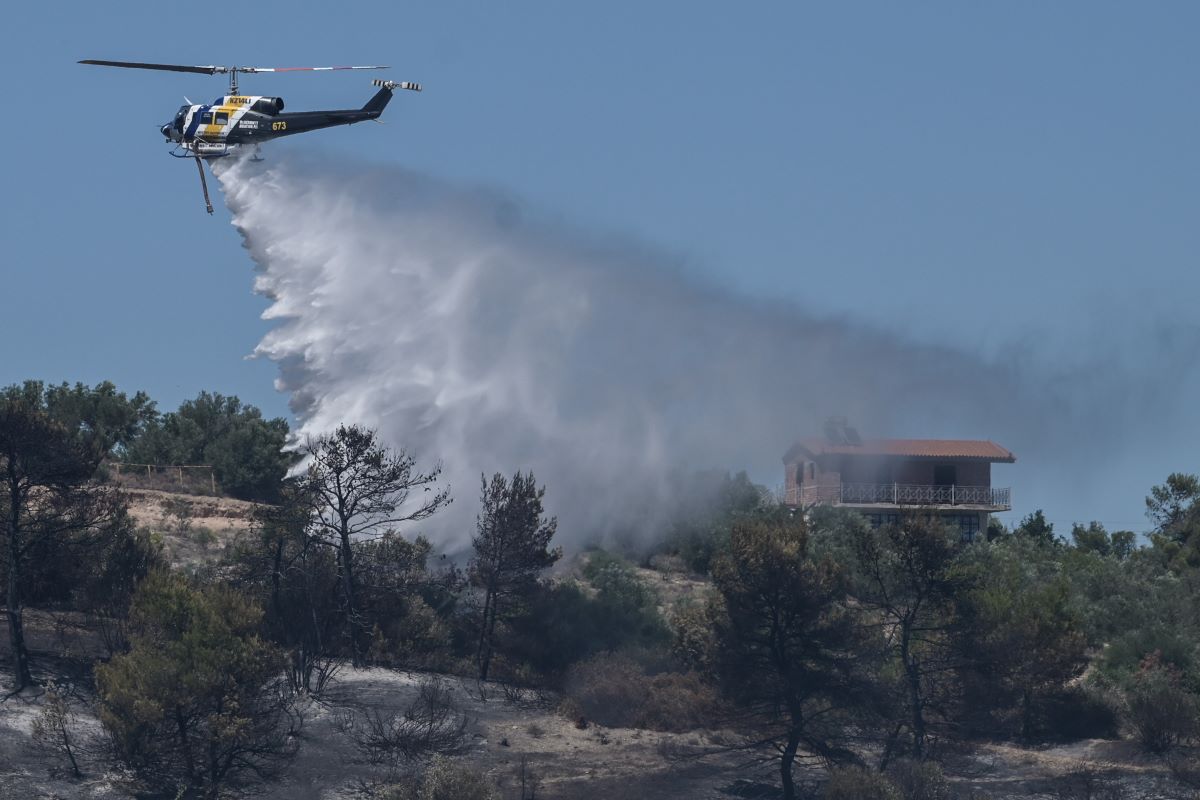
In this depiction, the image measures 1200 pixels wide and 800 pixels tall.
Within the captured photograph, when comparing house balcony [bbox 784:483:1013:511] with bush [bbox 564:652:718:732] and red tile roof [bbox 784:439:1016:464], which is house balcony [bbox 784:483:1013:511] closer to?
red tile roof [bbox 784:439:1016:464]

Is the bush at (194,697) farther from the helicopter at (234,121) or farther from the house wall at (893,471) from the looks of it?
the house wall at (893,471)

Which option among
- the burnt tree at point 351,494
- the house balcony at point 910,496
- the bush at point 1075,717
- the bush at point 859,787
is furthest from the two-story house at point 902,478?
the bush at point 859,787

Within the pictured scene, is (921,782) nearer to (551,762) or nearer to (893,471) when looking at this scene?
(551,762)

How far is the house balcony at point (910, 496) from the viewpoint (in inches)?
3147

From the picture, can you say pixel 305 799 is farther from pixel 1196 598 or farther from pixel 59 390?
pixel 59 390

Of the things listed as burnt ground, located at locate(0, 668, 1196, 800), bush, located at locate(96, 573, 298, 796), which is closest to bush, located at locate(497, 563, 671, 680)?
burnt ground, located at locate(0, 668, 1196, 800)

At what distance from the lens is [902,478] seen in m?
82.2

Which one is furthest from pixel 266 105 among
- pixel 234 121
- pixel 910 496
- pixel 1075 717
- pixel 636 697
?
pixel 910 496

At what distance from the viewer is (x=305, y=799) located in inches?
1577

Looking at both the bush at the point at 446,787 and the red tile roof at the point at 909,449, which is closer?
the bush at the point at 446,787

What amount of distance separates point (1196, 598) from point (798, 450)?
26.5 m

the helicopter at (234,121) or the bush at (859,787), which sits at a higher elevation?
the helicopter at (234,121)

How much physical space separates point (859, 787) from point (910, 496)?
135 ft

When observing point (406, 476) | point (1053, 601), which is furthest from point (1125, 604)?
point (406, 476)
